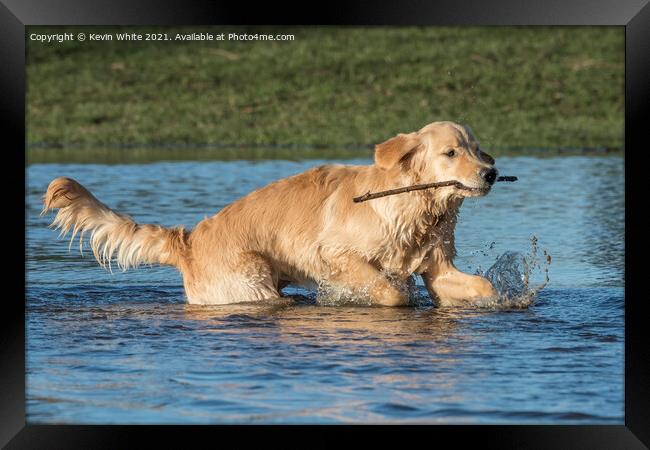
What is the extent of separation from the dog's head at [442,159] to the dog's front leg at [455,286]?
0.66m

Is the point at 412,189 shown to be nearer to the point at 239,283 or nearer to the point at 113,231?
the point at 239,283

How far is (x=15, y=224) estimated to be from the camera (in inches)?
201

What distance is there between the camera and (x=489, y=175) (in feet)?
25.9

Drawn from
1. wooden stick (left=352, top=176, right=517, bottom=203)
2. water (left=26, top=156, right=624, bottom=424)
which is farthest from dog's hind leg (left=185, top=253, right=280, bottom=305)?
wooden stick (left=352, top=176, right=517, bottom=203)

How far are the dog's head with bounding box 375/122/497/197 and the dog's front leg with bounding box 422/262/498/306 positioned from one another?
0.66 meters

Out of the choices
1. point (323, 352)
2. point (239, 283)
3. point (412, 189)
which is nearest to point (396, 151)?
point (412, 189)

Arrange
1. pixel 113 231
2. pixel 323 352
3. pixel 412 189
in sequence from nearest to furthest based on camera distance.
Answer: pixel 323 352 < pixel 412 189 < pixel 113 231

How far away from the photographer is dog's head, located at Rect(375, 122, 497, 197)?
7.96 m

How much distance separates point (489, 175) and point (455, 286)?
980 mm

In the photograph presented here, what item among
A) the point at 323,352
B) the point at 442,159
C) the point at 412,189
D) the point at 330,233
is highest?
the point at 442,159

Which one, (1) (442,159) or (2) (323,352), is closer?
(2) (323,352)

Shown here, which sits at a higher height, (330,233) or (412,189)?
(412,189)

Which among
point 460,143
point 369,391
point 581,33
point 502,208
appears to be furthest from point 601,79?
point 369,391
